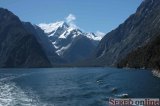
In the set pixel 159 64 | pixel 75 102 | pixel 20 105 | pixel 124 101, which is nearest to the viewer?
pixel 124 101

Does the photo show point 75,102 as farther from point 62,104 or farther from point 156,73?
point 156,73

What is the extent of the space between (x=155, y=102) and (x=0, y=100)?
5729 cm

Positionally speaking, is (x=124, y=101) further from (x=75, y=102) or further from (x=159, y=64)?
(x=159, y=64)

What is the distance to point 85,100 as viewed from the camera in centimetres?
10181

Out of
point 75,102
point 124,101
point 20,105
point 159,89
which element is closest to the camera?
point 124,101

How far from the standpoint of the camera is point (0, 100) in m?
99.9

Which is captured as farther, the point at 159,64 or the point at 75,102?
the point at 159,64

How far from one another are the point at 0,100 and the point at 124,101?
181ft

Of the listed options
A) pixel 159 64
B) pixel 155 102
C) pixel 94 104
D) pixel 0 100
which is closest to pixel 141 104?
pixel 155 102

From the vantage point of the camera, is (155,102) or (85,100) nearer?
(155,102)

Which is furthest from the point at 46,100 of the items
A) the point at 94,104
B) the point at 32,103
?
the point at 94,104

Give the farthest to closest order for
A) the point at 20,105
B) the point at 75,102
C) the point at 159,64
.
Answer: the point at 159,64, the point at 75,102, the point at 20,105

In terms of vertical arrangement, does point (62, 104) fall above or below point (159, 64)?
below

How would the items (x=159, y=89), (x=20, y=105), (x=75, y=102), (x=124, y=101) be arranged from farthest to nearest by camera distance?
(x=159, y=89)
(x=75, y=102)
(x=20, y=105)
(x=124, y=101)
